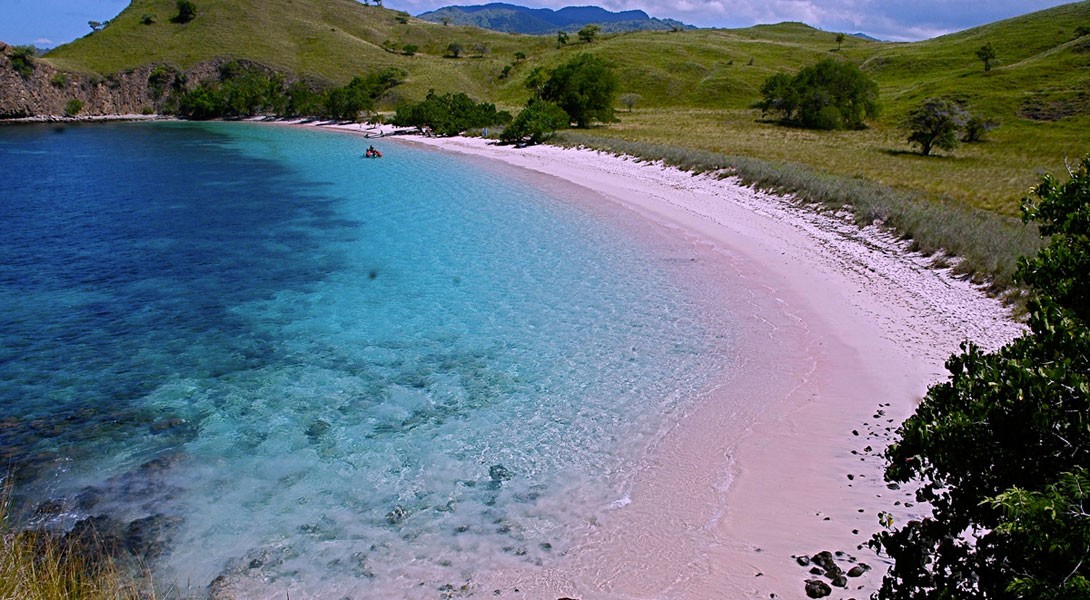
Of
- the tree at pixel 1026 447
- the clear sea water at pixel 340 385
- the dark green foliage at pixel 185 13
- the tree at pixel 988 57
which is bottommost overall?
the clear sea water at pixel 340 385

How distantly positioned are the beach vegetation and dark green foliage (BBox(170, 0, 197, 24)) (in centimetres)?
9778

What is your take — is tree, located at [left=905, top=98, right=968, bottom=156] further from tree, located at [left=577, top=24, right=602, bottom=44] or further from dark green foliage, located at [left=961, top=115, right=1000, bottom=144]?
tree, located at [left=577, top=24, right=602, bottom=44]

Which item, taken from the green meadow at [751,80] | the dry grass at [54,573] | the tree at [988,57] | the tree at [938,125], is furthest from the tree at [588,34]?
the dry grass at [54,573]

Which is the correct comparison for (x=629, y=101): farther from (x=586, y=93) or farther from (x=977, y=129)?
(x=977, y=129)

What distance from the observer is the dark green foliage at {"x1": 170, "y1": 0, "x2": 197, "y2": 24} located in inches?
4970

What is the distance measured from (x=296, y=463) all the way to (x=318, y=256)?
15.0 metres

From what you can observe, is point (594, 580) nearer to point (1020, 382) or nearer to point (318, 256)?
point (1020, 382)

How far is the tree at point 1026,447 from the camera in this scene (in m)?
3.68

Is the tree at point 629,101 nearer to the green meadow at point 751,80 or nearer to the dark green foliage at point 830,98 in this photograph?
the green meadow at point 751,80

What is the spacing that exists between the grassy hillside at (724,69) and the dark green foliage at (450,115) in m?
14.7

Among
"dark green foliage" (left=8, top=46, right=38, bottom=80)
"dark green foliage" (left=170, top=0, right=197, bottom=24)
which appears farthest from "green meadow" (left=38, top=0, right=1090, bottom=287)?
"dark green foliage" (left=8, top=46, right=38, bottom=80)

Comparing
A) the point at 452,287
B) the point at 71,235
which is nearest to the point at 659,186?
the point at 452,287

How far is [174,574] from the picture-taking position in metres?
7.73

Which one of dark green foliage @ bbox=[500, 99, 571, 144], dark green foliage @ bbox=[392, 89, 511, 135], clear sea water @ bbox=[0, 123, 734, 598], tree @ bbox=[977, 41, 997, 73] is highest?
tree @ bbox=[977, 41, 997, 73]
